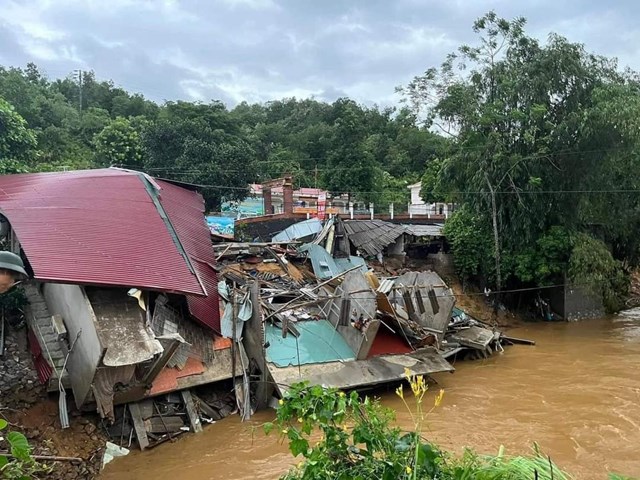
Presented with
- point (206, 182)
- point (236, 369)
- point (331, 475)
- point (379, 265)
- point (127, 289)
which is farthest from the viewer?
point (206, 182)

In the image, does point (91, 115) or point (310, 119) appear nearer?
point (91, 115)

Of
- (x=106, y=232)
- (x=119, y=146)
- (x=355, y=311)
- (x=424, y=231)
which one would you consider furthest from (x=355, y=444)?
(x=119, y=146)

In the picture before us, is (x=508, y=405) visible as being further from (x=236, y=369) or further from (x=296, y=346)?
(x=236, y=369)

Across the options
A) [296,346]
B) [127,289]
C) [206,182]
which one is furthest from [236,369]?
[206,182]

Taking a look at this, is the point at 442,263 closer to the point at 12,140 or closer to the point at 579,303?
the point at 579,303

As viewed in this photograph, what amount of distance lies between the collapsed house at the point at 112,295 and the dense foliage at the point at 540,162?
11.7 meters

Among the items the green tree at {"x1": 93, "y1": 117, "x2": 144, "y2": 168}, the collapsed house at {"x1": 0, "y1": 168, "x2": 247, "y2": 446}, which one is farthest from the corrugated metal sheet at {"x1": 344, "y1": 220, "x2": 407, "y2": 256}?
the green tree at {"x1": 93, "y1": 117, "x2": 144, "y2": 168}

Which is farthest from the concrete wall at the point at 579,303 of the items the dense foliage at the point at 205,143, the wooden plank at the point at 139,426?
the wooden plank at the point at 139,426

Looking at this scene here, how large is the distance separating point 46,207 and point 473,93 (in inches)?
617

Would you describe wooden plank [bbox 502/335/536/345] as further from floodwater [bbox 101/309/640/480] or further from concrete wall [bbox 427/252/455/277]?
concrete wall [bbox 427/252/455/277]

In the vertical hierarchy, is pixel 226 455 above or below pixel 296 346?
below

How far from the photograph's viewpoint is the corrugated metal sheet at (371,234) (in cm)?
1834

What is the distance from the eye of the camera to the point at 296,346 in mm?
10453

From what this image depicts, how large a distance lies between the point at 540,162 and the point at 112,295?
15428 millimetres
